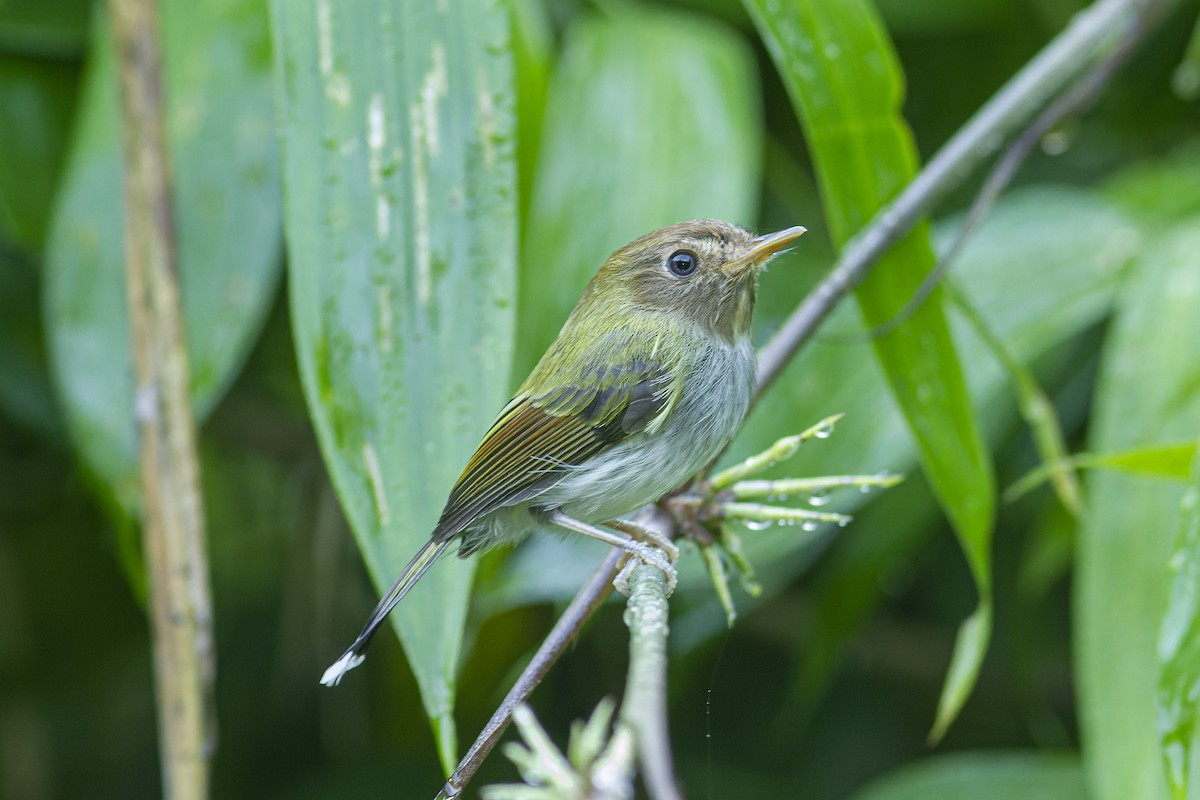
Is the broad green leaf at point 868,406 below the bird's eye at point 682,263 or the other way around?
below

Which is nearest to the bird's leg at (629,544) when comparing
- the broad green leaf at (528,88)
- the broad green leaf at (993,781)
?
the broad green leaf at (528,88)

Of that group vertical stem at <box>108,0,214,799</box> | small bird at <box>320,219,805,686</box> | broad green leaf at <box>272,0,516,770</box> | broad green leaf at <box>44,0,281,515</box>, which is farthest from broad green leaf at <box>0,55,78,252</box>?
small bird at <box>320,219,805,686</box>

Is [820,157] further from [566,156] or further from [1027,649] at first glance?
[1027,649]

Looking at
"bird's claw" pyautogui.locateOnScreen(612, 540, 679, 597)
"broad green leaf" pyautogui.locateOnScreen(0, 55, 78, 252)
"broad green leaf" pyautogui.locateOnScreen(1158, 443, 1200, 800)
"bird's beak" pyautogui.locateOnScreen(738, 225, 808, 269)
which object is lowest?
"broad green leaf" pyautogui.locateOnScreen(1158, 443, 1200, 800)

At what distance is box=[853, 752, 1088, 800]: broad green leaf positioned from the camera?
2502 mm

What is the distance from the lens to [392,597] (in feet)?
4.58

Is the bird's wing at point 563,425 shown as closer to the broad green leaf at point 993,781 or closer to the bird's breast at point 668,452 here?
the bird's breast at point 668,452

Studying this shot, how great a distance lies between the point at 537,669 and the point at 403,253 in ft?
2.07

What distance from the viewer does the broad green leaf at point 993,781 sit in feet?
8.21

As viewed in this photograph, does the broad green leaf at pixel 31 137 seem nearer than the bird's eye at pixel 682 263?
No

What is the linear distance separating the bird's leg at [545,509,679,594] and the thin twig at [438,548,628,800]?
0.02 m

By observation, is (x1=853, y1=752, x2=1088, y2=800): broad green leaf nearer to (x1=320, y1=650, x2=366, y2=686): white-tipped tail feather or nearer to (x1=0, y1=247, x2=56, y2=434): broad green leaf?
(x1=320, y1=650, x2=366, y2=686): white-tipped tail feather

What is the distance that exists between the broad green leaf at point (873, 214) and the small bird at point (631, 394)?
306 mm

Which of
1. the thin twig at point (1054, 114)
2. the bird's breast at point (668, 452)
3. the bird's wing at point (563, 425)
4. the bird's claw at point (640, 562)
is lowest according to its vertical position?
the bird's claw at point (640, 562)
